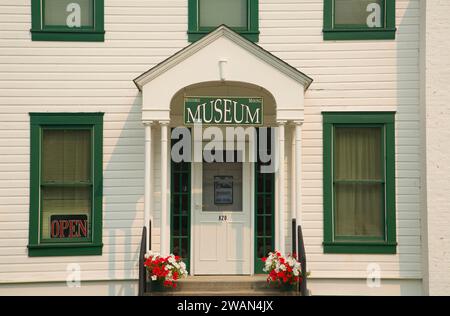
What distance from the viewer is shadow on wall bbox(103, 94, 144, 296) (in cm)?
1034

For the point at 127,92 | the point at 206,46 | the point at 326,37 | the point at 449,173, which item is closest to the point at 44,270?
the point at 127,92

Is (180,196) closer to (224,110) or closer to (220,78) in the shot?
(224,110)

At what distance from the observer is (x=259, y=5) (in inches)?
417

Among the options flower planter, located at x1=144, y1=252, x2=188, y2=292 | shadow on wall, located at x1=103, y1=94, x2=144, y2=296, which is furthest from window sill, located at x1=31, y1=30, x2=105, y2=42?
flower planter, located at x1=144, y1=252, x2=188, y2=292

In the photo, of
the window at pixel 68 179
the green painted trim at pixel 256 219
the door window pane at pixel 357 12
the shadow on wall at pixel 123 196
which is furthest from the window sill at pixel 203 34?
the green painted trim at pixel 256 219

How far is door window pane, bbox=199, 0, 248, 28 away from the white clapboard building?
0.08 ft

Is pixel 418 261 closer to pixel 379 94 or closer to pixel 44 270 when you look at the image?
pixel 379 94

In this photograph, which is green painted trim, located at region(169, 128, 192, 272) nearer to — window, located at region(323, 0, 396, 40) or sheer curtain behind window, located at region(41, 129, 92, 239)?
sheer curtain behind window, located at region(41, 129, 92, 239)

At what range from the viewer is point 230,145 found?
10781 mm

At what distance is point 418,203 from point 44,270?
640 centimetres

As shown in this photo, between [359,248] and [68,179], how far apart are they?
5.08 metres

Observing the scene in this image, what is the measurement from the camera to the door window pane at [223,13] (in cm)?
1070

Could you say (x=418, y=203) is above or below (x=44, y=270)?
above

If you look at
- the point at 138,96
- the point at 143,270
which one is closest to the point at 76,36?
the point at 138,96
